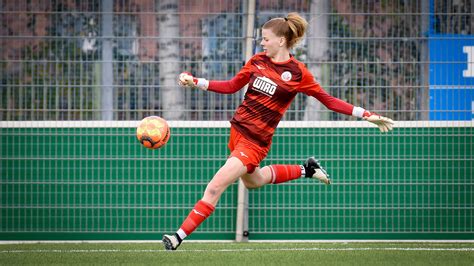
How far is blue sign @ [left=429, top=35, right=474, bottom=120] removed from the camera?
35.5ft

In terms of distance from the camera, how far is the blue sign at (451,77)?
426 inches

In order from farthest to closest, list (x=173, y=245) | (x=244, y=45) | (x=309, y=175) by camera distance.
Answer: (x=244, y=45), (x=309, y=175), (x=173, y=245)

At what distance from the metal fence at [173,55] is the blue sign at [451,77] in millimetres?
100

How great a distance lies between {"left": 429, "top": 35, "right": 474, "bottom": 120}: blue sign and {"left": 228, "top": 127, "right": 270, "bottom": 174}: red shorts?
327cm

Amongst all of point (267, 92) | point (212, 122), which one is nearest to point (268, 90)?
point (267, 92)

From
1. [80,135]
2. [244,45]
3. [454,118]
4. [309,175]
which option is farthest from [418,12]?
[80,135]

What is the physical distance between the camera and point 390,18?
1084 centimetres

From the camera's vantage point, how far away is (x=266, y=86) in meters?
8.15

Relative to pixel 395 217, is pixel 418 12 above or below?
above

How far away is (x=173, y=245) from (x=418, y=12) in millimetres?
4564

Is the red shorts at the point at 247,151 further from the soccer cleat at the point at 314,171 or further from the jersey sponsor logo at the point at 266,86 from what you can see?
the soccer cleat at the point at 314,171

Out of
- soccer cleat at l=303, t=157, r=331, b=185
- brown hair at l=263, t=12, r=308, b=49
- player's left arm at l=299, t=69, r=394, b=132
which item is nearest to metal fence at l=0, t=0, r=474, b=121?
soccer cleat at l=303, t=157, r=331, b=185

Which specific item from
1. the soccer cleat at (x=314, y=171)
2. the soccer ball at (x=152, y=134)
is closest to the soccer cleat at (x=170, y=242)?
the soccer ball at (x=152, y=134)

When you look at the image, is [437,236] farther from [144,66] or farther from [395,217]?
[144,66]
